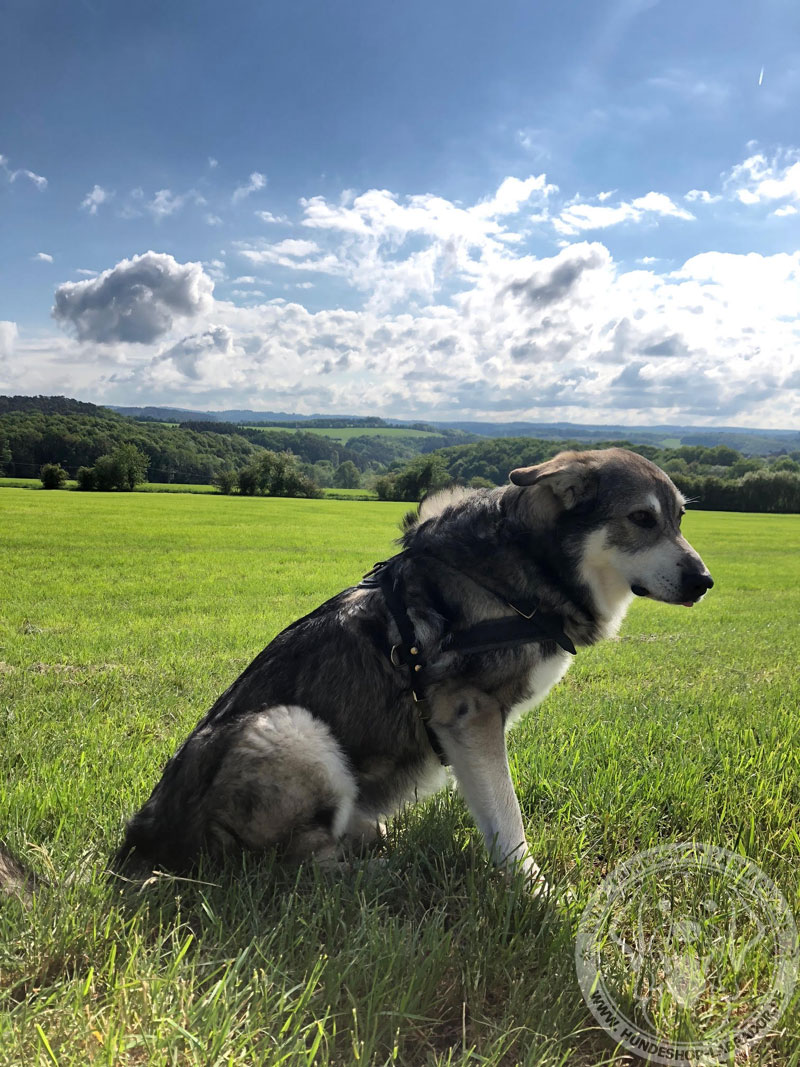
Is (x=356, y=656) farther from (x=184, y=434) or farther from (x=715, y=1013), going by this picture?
(x=184, y=434)

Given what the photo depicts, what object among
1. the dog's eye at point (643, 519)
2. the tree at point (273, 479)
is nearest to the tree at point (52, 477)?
the tree at point (273, 479)

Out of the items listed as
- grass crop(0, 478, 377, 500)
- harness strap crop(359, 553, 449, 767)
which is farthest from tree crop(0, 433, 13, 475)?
harness strap crop(359, 553, 449, 767)

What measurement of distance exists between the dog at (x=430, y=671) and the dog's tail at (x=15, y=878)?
402 mm

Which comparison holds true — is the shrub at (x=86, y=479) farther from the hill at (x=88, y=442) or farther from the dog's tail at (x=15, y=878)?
the dog's tail at (x=15, y=878)

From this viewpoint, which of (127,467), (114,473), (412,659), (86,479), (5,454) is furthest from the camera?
(5,454)

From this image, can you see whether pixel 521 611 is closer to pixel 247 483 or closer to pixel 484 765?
pixel 484 765

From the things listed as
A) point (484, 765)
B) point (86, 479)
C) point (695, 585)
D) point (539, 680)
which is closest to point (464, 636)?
point (539, 680)

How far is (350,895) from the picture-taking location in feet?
10.3

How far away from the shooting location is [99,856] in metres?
3.34

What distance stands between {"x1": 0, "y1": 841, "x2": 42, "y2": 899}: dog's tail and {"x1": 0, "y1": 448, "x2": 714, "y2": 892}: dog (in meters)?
0.40

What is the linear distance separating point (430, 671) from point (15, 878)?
2.29m

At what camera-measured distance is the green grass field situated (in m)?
2.30

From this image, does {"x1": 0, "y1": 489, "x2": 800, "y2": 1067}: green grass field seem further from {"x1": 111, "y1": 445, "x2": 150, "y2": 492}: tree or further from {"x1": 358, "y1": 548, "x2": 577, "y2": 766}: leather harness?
{"x1": 111, "y1": 445, "x2": 150, "y2": 492}: tree

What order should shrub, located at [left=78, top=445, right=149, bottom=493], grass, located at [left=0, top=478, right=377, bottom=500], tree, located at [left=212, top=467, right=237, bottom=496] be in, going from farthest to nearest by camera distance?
1. tree, located at [left=212, top=467, right=237, bottom=496]
2. shrub, located at [left=78, top=445, right=149, bottom=493]
3. grass, located at [left=0, top=478, right=377, bottom=500]
